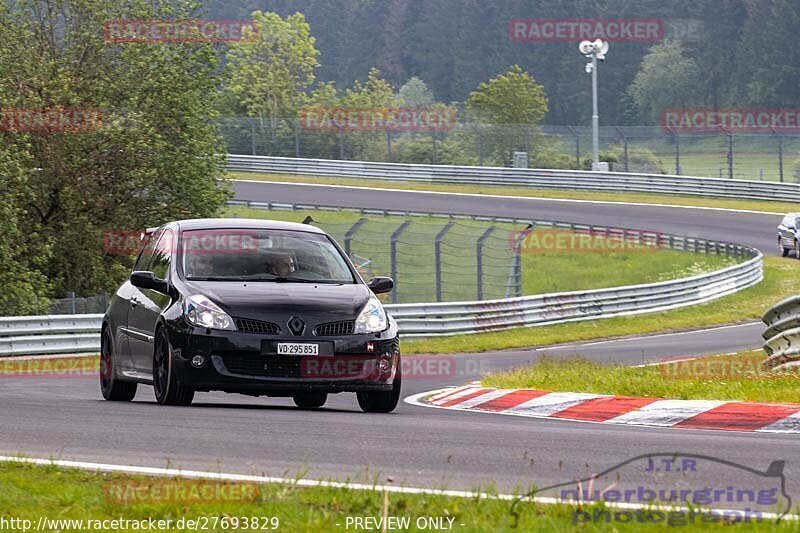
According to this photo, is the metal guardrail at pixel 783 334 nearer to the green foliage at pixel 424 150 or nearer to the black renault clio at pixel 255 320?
the black renault clio at pixel 255 320

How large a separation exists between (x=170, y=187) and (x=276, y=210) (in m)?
18.9

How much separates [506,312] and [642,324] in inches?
149

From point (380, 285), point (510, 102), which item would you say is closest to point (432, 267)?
point (380, 285)

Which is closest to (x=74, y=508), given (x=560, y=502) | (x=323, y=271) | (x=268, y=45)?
(x=560, y=502)

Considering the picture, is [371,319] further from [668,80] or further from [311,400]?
[668,80]

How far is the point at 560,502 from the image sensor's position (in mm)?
6090

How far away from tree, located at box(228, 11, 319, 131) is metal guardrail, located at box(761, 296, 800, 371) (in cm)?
6806

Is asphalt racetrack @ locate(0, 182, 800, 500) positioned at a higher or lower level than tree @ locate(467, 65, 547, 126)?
lower

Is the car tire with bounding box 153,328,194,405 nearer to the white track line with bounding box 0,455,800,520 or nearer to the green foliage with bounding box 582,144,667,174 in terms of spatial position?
the white track line with bounding box 0,455,800,520

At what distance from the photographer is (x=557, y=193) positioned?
187ft

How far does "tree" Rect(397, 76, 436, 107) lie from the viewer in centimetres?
11096

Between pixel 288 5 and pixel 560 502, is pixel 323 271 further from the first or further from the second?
pixel 288 5

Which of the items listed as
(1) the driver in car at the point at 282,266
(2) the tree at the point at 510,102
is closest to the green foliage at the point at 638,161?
(2) the tree at the point at 510,102

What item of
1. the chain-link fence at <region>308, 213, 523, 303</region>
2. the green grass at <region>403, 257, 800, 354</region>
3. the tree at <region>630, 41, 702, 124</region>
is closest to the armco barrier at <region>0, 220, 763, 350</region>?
the green grass at <region>403, 257, 800, 354</region>
